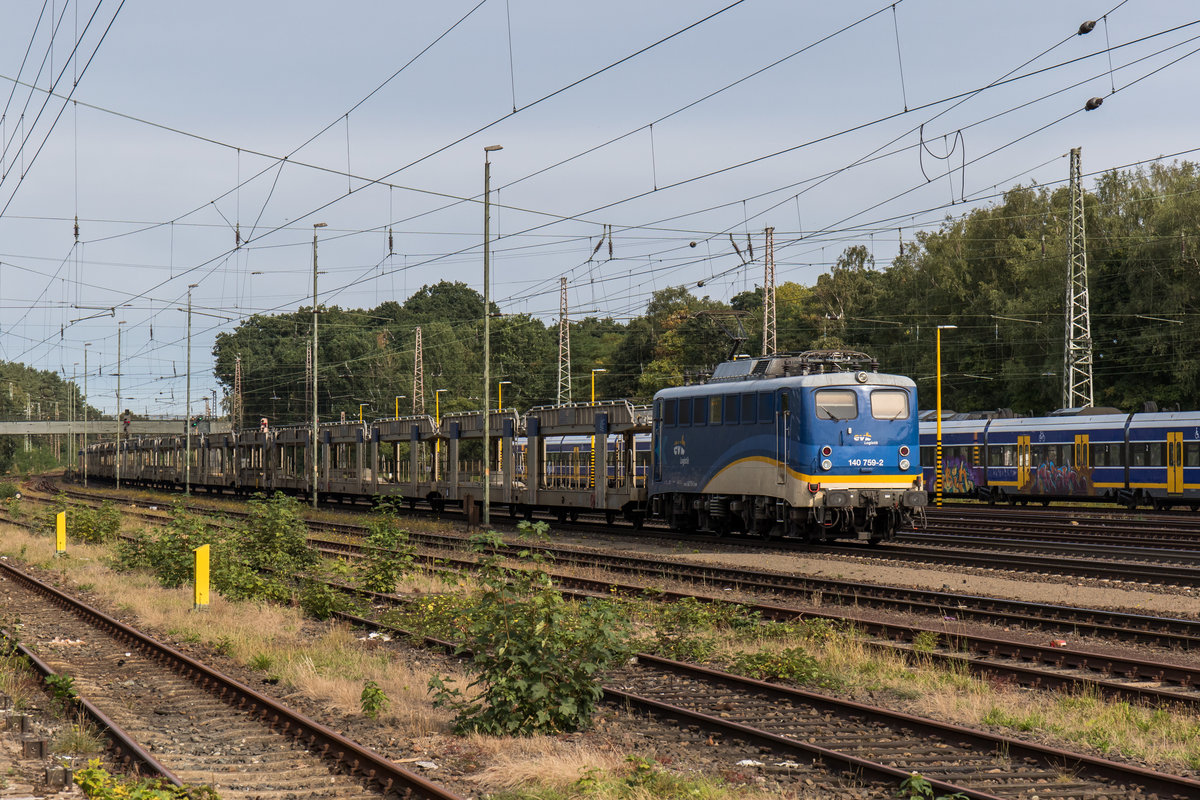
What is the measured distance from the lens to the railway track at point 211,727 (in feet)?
29.2

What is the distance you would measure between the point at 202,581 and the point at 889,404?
1485cm

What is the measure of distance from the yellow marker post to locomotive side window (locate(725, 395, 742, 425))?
43.6 ft

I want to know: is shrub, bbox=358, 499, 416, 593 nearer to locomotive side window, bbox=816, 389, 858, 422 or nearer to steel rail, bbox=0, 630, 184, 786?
steel rail, bbox=0, 630, 184, 786

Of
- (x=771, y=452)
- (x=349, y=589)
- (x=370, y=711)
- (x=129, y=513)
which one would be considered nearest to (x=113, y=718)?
(x=370, y=711)

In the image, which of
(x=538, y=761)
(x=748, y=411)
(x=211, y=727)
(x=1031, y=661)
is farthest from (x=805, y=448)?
(x=538, y=761)

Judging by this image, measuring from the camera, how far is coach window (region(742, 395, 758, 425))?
27502mm

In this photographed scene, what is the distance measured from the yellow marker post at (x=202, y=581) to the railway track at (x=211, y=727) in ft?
5.48

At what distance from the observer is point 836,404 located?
84.5ft

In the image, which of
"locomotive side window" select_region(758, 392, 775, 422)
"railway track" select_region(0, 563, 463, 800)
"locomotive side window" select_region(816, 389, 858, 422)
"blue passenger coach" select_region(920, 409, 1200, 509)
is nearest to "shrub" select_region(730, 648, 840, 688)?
"railway track" select_region(0, 563, 463, 800)

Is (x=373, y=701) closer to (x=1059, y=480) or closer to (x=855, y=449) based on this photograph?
(x=855, y=449)

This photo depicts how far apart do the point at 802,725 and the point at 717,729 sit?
0.78 meters

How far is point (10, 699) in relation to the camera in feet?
40.4

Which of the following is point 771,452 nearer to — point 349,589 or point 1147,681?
point 349,589

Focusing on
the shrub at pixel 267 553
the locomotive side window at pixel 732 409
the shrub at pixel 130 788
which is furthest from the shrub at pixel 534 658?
the locomotive side window at pixel 732 409
